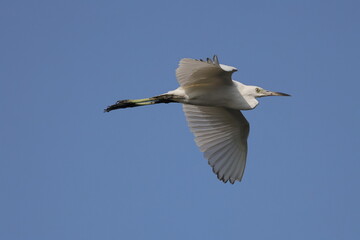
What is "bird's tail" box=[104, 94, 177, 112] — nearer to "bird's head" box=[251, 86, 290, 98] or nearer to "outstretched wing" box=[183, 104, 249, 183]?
"outstretched wing" box=[183, 104, 249, 183]

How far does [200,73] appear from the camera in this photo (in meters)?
9.56

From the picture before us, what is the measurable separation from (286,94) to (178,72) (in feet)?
7.43

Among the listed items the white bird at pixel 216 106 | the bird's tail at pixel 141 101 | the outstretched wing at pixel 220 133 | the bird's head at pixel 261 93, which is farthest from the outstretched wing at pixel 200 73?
the outstretched wing at pixel 220 133

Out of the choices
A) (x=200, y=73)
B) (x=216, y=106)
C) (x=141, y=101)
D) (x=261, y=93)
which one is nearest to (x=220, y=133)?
(x=216, y=106)

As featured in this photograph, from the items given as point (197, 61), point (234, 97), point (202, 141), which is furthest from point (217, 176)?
point (197, 61)

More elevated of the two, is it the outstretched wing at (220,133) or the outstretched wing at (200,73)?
the outstretched wing at (200,73)

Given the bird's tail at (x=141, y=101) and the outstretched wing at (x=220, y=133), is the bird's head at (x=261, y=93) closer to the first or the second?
the outstretched wing at (x=220, y=133)

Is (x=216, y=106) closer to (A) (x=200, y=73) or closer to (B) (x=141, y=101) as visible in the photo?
(A) (x=200, y=73)

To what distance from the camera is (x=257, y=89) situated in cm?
1033

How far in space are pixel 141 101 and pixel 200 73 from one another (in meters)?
1.34

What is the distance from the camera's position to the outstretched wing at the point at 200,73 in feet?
29.7

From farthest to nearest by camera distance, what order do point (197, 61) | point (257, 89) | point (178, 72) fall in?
point (257, 89) → point (178, 72) → point (197, 61)

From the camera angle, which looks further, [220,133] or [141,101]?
[220,133]

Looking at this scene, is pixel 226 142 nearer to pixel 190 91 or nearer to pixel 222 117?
pixel 222 117
